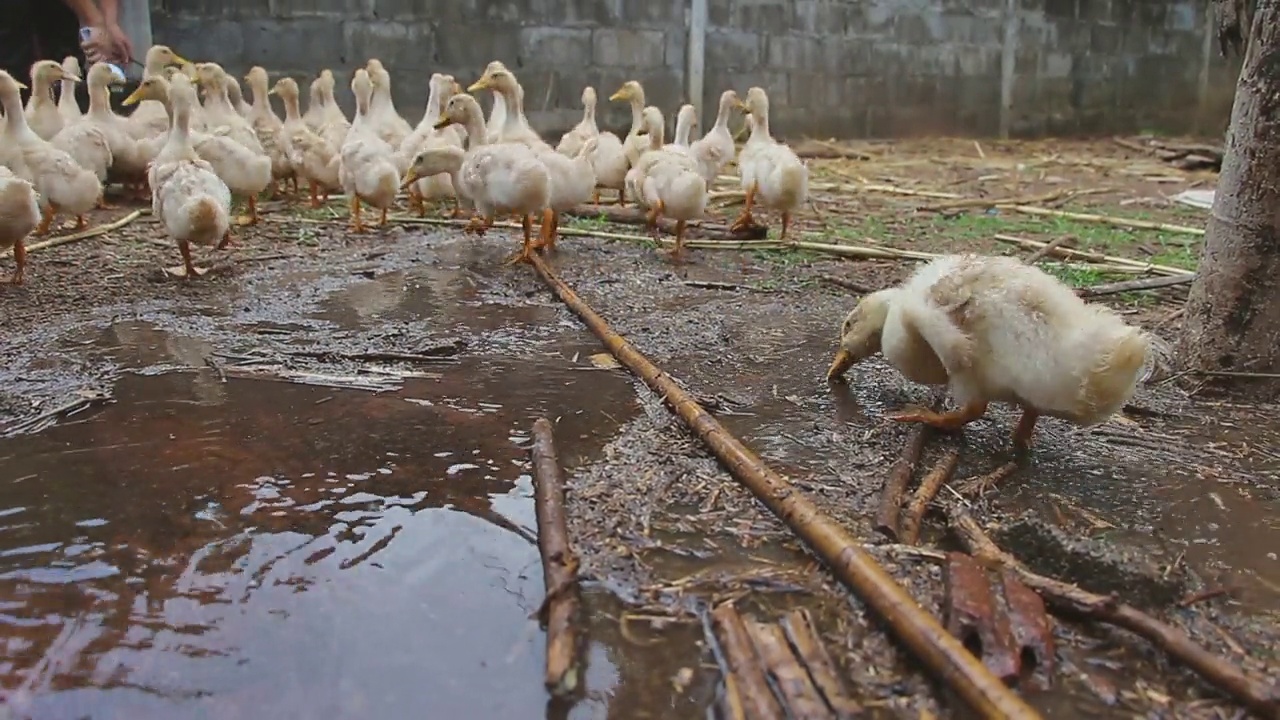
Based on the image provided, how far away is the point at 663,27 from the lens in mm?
12828

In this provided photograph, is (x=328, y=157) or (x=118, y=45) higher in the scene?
(x=118, y=45)

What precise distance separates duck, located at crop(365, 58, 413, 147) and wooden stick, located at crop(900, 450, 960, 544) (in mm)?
7160

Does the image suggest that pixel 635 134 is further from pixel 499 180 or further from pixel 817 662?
pixel 817 662

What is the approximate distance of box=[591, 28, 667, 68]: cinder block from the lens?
487 inches

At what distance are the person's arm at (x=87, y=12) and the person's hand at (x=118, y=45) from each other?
12cm

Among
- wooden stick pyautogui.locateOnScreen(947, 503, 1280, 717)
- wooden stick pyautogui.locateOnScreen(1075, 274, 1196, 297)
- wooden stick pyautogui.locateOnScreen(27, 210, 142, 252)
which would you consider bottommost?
wooden stick pyautogui.locateOnScreen(947, 503, 1280, 717)

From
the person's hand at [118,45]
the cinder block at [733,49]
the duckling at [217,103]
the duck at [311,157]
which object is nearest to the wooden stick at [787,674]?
the duck at [311,157]

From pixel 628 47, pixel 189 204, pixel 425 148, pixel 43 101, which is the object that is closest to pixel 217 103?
pixel 43 101

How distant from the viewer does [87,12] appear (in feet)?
29.6

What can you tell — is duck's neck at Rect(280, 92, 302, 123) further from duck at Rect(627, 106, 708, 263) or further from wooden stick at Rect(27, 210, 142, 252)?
duck at Rect(627, 106, 708, 263)

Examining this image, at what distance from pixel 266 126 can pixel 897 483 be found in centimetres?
796

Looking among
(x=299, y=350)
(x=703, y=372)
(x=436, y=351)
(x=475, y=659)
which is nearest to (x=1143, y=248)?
(x=703, y=372)

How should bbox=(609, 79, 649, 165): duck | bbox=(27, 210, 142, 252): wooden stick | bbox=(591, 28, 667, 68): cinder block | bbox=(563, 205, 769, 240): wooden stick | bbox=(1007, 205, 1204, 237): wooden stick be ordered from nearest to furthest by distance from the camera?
1. bbox=(27, 210, 142, 252): wooden stick
2. bbox=(563, 205, 769, 240): wooden stick
3. bbox=(1007, 205, 1204, 237): wooden stick
4. bbox=(609, 79, 649, 165): duck
5. bbox=(591, 28, 667, 68): cinder block

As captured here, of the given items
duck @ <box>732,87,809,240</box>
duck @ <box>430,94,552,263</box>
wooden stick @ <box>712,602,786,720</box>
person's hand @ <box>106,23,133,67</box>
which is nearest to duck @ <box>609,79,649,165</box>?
duck @ <box>732,87,809,240</box>
